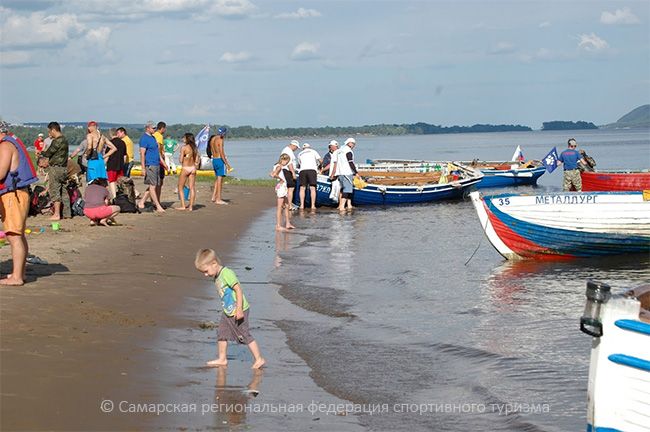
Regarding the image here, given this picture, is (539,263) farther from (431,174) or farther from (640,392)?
(431,174)

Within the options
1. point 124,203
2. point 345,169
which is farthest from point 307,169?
point 124,203

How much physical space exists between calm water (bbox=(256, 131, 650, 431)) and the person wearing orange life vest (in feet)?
10.3

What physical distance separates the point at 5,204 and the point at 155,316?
2060mm

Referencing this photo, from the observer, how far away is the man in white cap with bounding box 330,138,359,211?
1025 inches

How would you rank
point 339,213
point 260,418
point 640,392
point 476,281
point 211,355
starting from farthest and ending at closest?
point 339,213 → point 476,281 → point 211,355 → point 260,418 → point 640,392

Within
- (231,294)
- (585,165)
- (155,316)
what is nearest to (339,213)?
(585,165)

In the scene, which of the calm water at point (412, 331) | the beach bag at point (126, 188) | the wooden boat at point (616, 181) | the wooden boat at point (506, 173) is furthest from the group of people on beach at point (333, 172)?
the wooden boat at point (506, 173)

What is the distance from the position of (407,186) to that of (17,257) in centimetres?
1986

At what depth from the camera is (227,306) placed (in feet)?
28.0

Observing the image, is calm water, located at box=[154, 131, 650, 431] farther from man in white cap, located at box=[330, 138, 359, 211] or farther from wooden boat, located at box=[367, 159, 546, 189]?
wooden boat, located at box=[367, 159, 546, 189]

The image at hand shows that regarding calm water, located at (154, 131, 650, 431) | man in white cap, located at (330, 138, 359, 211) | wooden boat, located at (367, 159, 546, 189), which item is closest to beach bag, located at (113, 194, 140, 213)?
calm water, located at (154, 131, 650, 431)

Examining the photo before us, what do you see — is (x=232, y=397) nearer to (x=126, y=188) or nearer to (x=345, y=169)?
(x=126, y=188)

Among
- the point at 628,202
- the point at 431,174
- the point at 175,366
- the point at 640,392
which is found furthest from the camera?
the point at 431,174

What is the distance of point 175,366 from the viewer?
8500 millimetres
